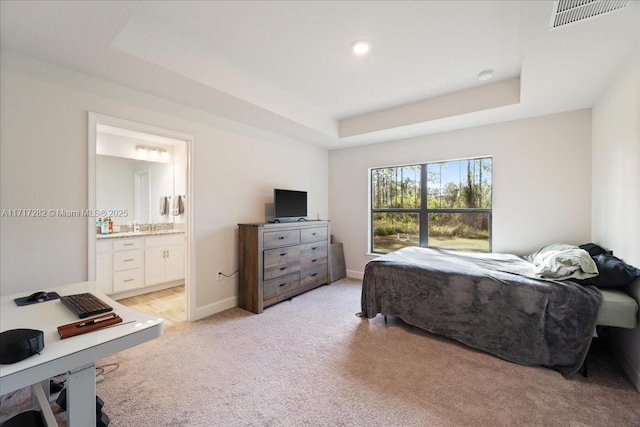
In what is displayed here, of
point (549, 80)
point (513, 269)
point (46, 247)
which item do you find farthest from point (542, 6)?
point (46, 247)

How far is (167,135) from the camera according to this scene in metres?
2.83

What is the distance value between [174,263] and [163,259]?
184 mm

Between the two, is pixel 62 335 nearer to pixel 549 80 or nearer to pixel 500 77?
pixel 549 80

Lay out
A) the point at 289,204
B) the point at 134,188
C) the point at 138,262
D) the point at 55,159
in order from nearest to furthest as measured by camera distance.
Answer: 1. the point at 55,159
2. the point at 138,262
3. the point at 289,204
4. the point at 134,188

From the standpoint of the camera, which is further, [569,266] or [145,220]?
[145,220]

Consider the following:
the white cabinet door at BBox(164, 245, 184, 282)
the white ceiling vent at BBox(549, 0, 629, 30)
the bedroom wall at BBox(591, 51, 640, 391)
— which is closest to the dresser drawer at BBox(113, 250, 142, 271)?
the white cabinet door at BBox(164, 245, 184, 282)

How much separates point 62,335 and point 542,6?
114 inches

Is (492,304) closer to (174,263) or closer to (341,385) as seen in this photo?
(341,385)

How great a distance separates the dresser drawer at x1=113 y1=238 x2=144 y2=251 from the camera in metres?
3.62

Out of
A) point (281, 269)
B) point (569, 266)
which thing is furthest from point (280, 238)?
point (569, 266)

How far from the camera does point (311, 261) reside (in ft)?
13.1

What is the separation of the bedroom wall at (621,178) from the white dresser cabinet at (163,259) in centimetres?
505

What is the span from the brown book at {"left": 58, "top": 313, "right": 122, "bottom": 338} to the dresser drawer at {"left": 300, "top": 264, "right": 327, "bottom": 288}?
265 cm

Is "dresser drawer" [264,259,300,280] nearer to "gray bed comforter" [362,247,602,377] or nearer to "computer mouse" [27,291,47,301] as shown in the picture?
"gray bed comforter" [362,247,602,377]
